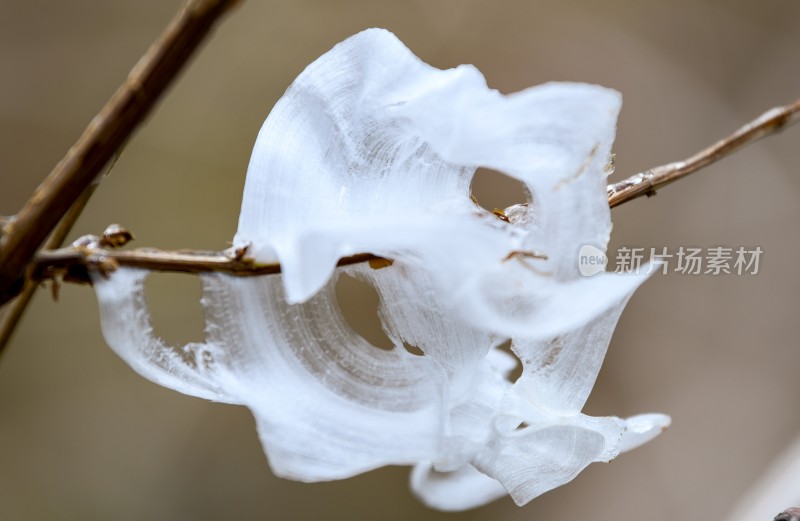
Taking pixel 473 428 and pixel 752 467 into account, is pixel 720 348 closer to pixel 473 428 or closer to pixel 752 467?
pixel 752 467

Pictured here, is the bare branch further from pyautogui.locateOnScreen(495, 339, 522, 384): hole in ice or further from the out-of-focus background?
the out-of-focus background

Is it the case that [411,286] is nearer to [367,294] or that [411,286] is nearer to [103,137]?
[103,137]

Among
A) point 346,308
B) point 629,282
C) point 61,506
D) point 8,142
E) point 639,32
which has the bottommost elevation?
point 61,506

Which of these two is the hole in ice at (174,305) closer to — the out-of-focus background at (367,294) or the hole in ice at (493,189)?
the out-of-focus background at (367,294)

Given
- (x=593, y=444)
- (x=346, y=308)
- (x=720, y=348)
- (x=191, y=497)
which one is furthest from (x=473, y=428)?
(x=720, y=348)
